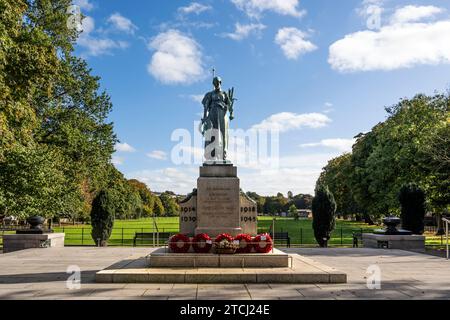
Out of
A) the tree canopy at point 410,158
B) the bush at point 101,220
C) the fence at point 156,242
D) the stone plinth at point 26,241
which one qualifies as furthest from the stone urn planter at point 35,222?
the tree canopy at point 410,158

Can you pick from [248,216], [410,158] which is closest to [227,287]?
[248,216]

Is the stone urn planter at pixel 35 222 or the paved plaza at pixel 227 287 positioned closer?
the paved plaza at pixel 227 287

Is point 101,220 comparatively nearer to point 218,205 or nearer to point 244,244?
point 218,205

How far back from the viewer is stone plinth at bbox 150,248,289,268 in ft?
41.1

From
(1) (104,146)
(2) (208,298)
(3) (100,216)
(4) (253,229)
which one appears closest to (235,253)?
(4) (253,229)

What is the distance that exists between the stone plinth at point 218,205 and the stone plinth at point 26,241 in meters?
11.0

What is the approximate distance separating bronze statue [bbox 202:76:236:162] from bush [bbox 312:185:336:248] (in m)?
10.6

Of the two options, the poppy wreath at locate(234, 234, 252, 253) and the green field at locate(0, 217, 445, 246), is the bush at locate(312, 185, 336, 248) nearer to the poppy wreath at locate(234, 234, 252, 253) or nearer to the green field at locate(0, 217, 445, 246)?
the green field at locate(0, 217, 445, 246)

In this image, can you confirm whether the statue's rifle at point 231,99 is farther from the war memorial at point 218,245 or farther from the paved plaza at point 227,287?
the paved plaza at point 227,287

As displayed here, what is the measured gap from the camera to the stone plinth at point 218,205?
1477cm

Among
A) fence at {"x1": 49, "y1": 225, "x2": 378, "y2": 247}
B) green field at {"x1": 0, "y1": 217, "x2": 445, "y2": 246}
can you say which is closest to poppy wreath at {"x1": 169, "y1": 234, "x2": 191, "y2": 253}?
fence at {"x1": 49, "y1": 225, "x2": 378, "y2": 247}

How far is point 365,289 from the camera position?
10.4 meters

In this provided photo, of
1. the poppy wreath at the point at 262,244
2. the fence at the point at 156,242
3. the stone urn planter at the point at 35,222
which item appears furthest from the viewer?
the fence at the point at 156,242
